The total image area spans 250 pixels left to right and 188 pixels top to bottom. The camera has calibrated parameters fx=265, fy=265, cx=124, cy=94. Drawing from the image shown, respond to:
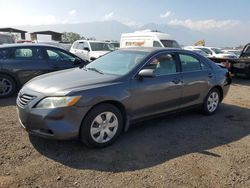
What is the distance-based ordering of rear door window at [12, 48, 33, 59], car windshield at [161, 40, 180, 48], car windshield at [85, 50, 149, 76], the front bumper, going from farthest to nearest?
car windshield at [161, 40, 180, 48] < rear door window at [12, 48, 33, 59] < car windshield at [85, 50, 149, 76] < the front bumper

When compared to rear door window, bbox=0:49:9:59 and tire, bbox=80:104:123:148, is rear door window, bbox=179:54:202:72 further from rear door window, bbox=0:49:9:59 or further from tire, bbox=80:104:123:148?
rear door window, bbox=0:49:9:59

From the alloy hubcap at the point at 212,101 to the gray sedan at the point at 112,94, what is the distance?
0.79 feet

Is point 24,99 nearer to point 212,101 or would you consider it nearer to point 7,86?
point 7,86

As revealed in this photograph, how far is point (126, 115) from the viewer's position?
169 inches

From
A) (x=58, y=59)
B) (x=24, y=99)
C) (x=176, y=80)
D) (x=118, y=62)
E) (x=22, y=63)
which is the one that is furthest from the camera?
(x=58, y=59)

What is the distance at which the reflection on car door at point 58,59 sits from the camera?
306 inches

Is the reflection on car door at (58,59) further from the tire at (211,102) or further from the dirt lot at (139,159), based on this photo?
the tire at (211,102)

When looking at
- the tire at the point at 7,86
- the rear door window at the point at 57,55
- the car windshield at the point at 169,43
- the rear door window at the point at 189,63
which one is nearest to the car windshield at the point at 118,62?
the rear door window at the point at 189,63

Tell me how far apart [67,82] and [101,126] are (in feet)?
2.76

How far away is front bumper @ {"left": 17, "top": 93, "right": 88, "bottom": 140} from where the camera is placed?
3621 mm

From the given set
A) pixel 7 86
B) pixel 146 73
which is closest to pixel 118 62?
pixel 146 73

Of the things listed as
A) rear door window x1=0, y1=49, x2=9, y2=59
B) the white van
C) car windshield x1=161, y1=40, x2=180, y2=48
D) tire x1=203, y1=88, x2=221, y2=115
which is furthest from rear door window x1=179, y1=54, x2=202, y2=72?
car windshield x1=161, y1=40, x2=180, y2=48

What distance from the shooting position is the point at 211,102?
19.8ft

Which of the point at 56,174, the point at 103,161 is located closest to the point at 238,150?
the point at 103,161
